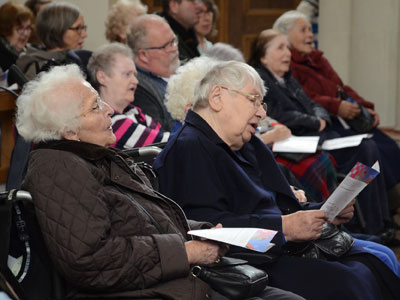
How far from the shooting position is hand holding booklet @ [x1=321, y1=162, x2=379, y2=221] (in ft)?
8.30

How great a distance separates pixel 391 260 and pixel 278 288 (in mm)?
520

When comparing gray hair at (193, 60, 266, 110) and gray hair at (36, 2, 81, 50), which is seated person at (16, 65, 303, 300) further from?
gray hair at (36, 2, 81, 50)

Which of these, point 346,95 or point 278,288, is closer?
point 278,288

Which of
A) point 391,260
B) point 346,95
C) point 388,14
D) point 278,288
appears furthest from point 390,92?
point 278,288

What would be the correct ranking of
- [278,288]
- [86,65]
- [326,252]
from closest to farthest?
[278,288], [326,252], [86,65]

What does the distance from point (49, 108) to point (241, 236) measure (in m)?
0.73

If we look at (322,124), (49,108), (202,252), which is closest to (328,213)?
(202,252)

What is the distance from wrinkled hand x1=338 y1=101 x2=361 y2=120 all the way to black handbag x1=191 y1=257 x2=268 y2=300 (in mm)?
3026

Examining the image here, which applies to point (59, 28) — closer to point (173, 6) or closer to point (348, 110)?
point (173, 6)

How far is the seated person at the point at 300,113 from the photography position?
439cm

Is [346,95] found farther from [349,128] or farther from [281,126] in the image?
[281,126]

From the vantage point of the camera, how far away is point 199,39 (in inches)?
211

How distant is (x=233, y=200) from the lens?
8.78ft

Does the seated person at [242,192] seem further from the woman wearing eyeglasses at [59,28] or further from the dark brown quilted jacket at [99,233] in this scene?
the woman wearing eyeglasses at [59,28]
